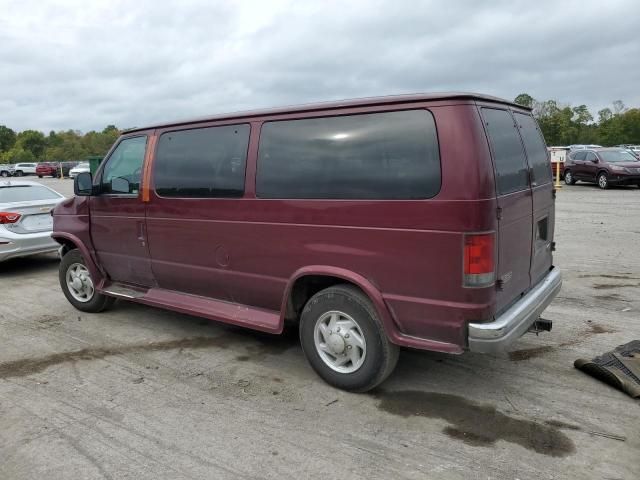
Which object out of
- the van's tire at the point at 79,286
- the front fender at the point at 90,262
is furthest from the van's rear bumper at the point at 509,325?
the van's tire at the point at 79,286

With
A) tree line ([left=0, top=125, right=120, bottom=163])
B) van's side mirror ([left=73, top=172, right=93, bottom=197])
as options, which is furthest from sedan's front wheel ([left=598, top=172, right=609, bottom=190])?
tree line ([left=0, top=125, right=120, bottom=163])

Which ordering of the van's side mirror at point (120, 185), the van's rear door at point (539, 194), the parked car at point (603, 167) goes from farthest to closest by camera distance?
the parked car at point (603, 167)
the van's side mirror at point (120, 185)
the van's rear door at point (539, 194)

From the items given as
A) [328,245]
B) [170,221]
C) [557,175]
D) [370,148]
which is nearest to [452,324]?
[328,245]

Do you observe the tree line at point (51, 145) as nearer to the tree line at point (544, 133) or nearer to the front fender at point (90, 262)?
the tree line at point (544, 133)

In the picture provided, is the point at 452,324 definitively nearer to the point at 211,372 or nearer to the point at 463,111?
the point at 463,111

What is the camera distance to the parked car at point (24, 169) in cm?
5395

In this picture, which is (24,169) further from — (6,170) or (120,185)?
(120,185)

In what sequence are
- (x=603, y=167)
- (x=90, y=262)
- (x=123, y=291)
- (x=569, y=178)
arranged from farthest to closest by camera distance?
(x=569, y=178) → (x=603, y=167) → (x=90, y=262) → (x=123, y=291)

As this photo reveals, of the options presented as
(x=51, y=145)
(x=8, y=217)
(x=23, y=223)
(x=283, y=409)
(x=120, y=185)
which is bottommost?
(x=283, y=409)

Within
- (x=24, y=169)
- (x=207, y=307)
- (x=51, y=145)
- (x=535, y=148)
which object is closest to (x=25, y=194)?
(x=207, y=307)

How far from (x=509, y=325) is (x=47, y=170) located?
2144 inches

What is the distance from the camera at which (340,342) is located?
12.5 ft

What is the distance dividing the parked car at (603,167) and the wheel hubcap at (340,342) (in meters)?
19.4

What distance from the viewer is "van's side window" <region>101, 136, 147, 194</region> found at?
5152 mm
